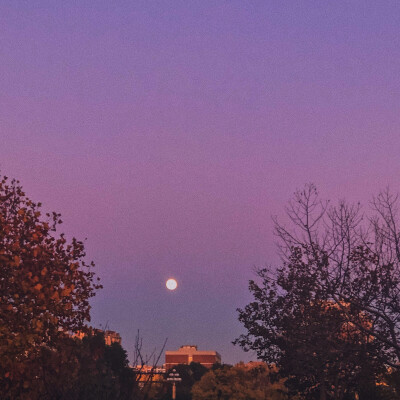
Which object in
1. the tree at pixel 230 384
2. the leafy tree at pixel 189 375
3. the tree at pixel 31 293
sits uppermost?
the leafy tree at pixel 189 375

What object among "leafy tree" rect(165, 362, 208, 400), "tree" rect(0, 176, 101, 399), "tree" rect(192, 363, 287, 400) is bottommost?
"tree" rect(0, 176, 101, 399)

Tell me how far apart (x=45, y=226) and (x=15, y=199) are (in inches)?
66.1

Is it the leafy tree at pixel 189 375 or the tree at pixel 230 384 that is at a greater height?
the leafy tree at pixel 189 375

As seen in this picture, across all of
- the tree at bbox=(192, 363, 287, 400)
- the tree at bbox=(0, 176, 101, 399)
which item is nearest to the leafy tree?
the tree at bbox=(192, 363, 287, 400)

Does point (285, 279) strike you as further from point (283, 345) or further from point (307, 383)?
point (307, 383)

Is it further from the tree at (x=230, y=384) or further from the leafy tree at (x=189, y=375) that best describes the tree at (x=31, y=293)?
the leafy tree at (x=189, y=375)

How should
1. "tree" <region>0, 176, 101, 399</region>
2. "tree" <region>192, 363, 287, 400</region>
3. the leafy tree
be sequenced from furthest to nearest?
the leafy tree → "tree" <region>192, 363, 287, 400</region> → "tree" <region>0, 176, 101, 399</region>

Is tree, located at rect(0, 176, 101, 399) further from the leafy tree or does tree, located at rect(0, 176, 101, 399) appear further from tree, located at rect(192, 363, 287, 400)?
the leafy tree

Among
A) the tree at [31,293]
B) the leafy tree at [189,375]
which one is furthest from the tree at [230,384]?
the leafy tree at [189,375]

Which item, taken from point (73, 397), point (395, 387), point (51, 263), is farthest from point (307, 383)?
point (73, 397)

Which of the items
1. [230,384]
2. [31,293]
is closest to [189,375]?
[230,384]

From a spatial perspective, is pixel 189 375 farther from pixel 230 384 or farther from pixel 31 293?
pixel 31 293

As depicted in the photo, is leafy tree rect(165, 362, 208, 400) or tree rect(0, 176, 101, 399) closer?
tree rect(0, 176, 101, 399)

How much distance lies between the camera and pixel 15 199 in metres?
21.4
